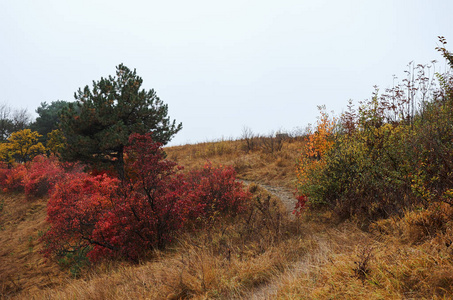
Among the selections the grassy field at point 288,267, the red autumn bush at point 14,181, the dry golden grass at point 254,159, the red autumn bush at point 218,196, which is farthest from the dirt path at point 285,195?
the red autumn bush at point 14,181

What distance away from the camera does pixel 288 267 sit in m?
4.03

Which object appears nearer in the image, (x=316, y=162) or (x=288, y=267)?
(x=288, y=267)

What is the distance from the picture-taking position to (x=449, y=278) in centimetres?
249

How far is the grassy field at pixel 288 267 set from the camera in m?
2.79

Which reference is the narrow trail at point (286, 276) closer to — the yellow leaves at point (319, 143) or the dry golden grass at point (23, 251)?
the yellow leaves at point (319, 143)

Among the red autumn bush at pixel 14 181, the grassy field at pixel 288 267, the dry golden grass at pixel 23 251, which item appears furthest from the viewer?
the red autumn bush at pixel 14 181

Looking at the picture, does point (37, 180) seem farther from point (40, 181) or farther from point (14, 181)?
point (14, 181)

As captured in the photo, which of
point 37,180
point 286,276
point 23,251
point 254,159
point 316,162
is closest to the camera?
point 286,276

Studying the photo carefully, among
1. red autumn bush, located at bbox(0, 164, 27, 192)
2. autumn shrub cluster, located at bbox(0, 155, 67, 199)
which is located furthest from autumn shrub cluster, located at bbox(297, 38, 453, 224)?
red autumn bush, located at bbox(0, 164, 27, 192)

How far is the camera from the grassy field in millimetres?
2789

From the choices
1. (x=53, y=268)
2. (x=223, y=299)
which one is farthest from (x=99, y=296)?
(x=53, y=268)

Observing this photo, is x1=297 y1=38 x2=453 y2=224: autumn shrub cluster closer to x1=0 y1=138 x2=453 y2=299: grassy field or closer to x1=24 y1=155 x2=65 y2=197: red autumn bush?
x1=0 y1=138 x2=453 y2=299: grassy field

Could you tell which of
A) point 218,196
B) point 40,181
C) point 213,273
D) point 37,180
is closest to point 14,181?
point 40,181

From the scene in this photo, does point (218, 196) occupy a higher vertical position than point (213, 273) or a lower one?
higher
